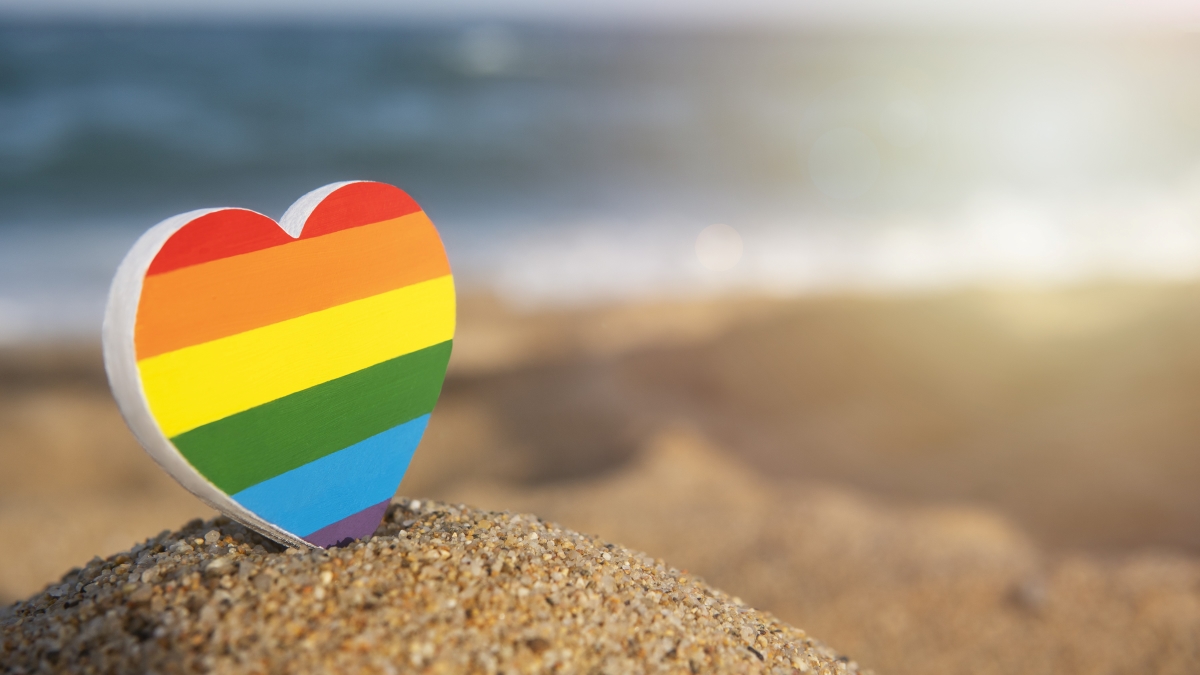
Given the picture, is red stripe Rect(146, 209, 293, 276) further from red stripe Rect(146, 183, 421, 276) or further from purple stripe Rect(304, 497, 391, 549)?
purple stripe Rect(304, 497, 391, 549)

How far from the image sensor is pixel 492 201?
1044cm

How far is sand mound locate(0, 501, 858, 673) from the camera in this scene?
1.27m

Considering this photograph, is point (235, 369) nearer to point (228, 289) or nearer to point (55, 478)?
point (228, 289)

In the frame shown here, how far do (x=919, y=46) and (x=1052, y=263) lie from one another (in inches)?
765

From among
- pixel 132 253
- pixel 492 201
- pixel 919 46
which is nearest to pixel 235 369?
pixel 132 253

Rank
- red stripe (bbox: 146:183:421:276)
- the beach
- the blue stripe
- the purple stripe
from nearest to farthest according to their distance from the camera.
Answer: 1. red stripe (bbox: 146:183:421:276)
2. the blue stripe
3. the purple stripe
4. the beach

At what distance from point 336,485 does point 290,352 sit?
12.9 inches

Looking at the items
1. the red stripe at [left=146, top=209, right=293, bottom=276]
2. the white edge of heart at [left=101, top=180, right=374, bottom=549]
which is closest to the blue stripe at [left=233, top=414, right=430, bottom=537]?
the white edge of heart at [left=101, top=180, right=374, bottom=549]

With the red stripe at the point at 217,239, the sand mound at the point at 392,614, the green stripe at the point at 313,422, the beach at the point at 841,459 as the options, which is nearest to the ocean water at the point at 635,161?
the beach at the point at 841,459

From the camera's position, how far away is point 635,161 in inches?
487

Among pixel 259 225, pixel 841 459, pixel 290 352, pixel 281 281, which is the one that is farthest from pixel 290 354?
pixel 841 459

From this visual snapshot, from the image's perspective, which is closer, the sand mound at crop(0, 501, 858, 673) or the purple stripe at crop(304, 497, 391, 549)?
the sand mound at crop(0, 501, 858, 673)

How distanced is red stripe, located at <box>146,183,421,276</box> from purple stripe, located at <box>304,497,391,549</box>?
623 millimetres

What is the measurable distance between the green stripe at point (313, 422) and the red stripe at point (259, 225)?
301mm
